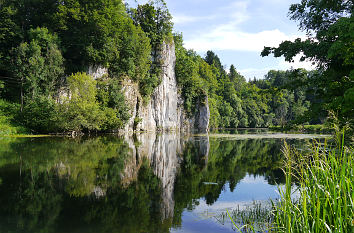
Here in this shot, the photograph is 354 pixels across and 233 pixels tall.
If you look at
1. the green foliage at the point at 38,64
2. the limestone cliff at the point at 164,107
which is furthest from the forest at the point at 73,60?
the limestone cliff at the point at 164,107

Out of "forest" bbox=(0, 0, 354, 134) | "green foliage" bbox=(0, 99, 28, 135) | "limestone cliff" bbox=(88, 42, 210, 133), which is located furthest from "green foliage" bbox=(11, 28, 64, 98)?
"limestone cliff" bbox=(88, 42, 210, 133)

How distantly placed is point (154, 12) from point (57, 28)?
1012 inches

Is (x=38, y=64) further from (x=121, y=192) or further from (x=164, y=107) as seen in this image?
(x=121, y=192)

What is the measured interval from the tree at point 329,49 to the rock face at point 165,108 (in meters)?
35.9

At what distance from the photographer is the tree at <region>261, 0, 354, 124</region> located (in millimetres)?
7598

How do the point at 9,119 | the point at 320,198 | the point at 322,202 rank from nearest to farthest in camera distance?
the point at 320,198, the point at 322,202, the point at 9,119

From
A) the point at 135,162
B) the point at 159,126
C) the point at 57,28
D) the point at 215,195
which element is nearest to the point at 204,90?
the point at 159,126

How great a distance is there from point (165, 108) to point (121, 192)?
177 feet

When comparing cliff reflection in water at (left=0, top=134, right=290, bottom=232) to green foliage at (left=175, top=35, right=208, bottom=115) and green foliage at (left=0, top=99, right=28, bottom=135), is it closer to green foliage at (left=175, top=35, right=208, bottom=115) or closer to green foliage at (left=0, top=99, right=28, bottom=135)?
green foliage at (left=0, top=99, right=28, bottom=135)

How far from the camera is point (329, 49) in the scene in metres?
7.83

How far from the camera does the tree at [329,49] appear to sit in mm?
7598

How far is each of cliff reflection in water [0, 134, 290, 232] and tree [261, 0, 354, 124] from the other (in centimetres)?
433

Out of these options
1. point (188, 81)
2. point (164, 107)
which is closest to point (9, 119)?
point (164, 107)

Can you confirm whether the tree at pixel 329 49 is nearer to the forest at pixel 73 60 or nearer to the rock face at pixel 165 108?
the forest at pixel 73 60
